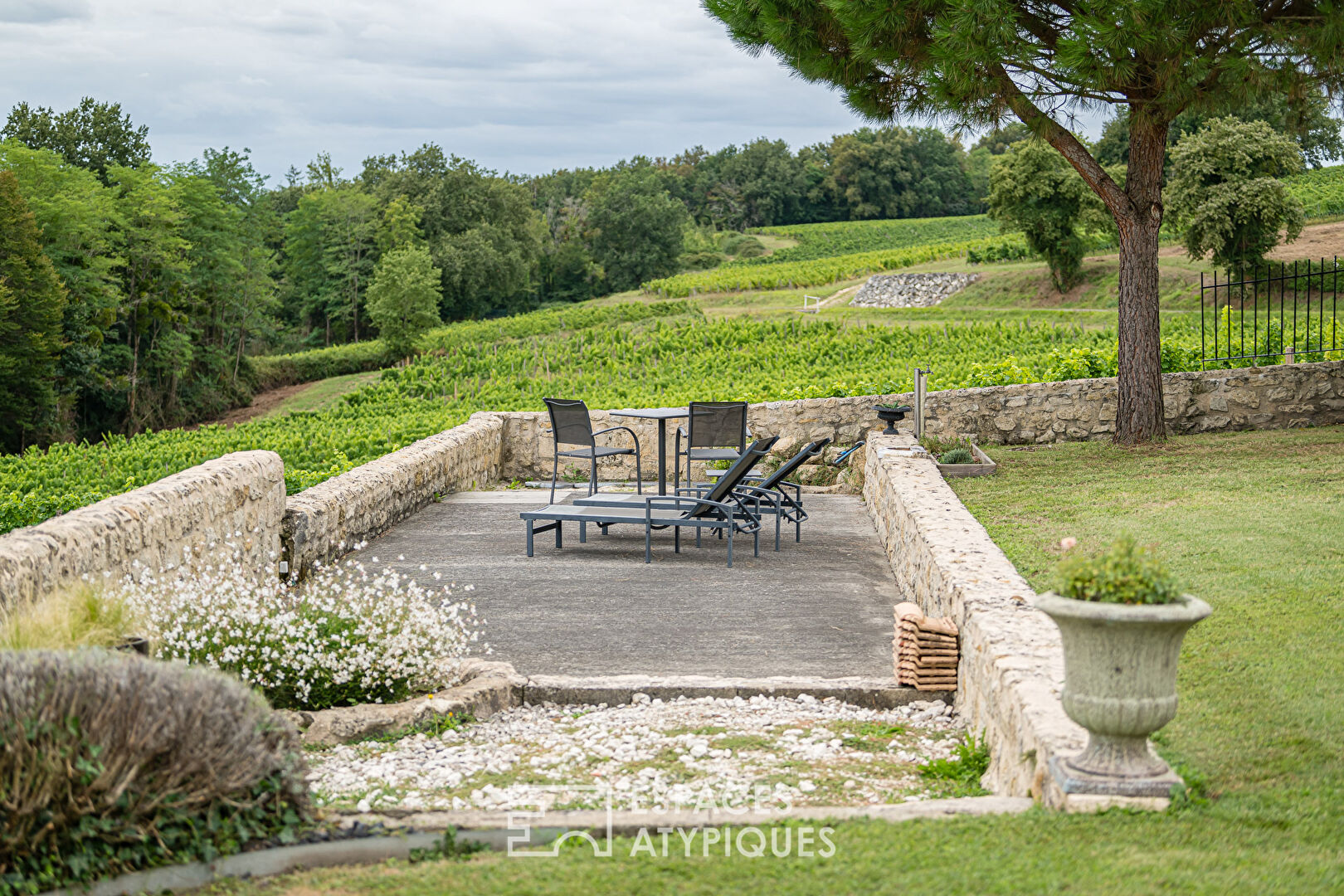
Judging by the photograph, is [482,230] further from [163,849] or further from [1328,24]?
[163,849]

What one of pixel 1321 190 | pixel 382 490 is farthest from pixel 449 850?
pixel 1321 190

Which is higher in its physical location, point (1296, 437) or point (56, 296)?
point (56, 296)

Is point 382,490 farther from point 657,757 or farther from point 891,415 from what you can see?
point 657,757

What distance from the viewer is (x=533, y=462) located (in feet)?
44.5

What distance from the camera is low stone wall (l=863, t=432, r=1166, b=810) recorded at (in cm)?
339

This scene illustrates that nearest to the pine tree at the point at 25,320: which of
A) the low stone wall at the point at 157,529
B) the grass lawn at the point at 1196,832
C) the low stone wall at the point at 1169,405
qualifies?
the low stone wall at the point at 1169,405

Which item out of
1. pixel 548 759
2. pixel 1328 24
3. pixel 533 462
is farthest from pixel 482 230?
pixel 548 759

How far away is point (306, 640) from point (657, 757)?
5.24 ft

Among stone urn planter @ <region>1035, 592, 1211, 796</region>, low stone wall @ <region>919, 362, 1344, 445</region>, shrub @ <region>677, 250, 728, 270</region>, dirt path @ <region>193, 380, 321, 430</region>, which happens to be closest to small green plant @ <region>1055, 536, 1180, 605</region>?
stone urn planter @ <region>1035, 592, 1211, 796</region>

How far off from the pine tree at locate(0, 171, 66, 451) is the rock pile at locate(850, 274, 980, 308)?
2817 centimetres

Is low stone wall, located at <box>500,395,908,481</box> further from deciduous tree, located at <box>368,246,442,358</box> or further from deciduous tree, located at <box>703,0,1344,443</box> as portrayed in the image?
deciduous tree, located at <box>368,246,442,358</box>

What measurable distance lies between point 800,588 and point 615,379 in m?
18.4

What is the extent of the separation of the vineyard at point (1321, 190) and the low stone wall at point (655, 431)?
28.1m

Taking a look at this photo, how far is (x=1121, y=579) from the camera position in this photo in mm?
3125
